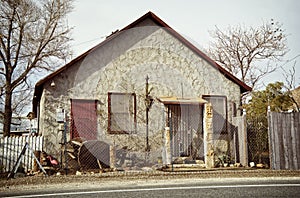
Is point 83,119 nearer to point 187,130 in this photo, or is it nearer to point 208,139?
point 187,130

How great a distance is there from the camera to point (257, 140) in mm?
15820

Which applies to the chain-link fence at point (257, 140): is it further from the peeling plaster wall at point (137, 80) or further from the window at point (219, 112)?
the peeling plaster wall at point (137, 80)

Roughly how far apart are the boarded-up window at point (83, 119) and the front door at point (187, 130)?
148 inches

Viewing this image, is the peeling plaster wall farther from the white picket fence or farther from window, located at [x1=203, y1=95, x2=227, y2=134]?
the white picket fence

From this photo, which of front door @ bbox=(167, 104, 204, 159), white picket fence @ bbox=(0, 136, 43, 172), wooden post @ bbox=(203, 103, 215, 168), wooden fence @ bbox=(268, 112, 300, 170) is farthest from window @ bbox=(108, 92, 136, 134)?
wooden fence @ bbox=(268, 112, 300, 170)

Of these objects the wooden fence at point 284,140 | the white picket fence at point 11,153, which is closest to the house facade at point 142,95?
the white picket fence at point 11,153

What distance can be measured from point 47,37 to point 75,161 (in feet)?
36.1

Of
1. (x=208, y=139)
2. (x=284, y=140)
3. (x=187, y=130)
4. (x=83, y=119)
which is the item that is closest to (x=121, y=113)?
(x=83, y=119)

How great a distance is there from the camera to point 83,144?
14383mm

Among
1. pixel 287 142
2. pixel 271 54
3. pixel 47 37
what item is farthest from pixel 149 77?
pixel 271 54

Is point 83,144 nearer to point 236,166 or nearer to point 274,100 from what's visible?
point 236,166

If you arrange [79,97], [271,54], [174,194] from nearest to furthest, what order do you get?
[174,194]
[79,97]
[271,54]

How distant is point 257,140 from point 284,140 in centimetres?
208

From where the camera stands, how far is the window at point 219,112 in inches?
683
